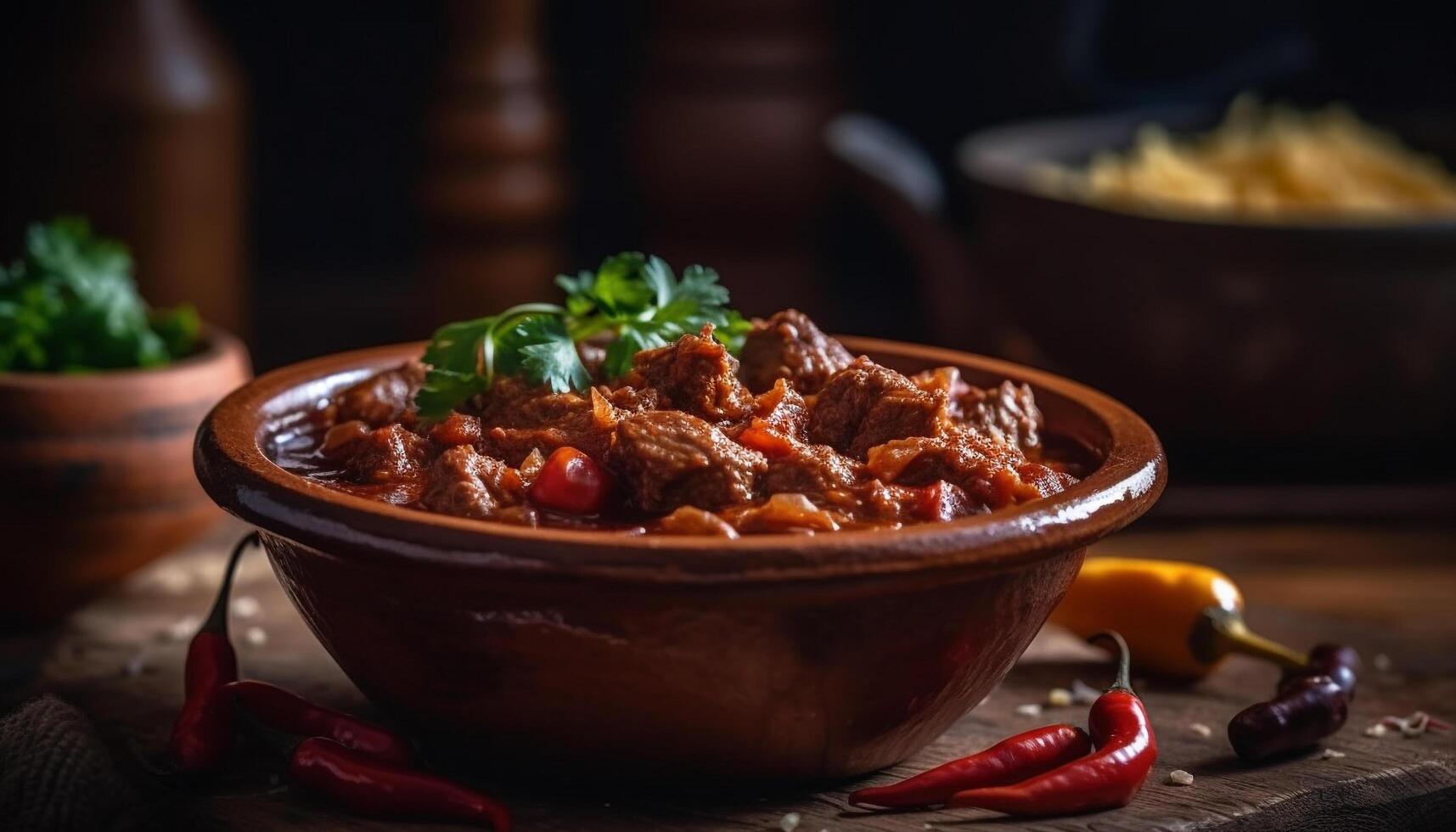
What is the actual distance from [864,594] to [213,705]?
1.27 metres

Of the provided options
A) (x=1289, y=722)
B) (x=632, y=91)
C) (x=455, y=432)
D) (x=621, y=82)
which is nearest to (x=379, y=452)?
(x=455, y=432)

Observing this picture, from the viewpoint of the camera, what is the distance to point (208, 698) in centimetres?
317

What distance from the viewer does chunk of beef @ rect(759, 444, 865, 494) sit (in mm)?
2881

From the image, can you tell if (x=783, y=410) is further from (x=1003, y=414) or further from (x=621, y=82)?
(x=621, y=82)

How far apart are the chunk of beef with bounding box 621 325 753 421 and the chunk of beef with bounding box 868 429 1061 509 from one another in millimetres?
304

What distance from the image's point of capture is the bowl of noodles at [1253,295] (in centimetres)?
534

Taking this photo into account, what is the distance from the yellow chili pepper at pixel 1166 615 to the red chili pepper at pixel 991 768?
0.71m

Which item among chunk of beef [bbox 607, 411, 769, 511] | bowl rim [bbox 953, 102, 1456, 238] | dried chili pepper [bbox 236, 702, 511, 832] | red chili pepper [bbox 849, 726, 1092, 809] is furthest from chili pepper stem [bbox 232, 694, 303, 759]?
bowl rim [bbox 953, 102, 1456, 238]

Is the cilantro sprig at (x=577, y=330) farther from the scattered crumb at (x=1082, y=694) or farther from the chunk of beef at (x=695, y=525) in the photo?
the scattered crumb at (x=1082, y=694)

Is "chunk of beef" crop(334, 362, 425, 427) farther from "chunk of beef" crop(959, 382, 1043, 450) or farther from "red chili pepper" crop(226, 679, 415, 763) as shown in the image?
"chunk of beef" crop(959, 382, 1043, 450)

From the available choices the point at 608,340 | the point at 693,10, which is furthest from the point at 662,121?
the point at 608,340

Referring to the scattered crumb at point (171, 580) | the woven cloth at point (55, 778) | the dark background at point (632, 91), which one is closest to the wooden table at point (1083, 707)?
the scattered crumb at point (171, 580)

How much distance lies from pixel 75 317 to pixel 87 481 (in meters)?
0.53

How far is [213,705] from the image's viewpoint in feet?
10.3
